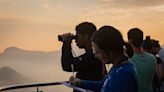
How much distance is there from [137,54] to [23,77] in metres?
103

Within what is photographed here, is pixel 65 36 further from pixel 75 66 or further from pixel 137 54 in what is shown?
pixel 137 54

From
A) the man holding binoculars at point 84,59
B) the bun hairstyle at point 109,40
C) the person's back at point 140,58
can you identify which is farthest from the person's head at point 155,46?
the bun hairstyle at point 109,40

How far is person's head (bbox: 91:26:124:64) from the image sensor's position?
3564mm

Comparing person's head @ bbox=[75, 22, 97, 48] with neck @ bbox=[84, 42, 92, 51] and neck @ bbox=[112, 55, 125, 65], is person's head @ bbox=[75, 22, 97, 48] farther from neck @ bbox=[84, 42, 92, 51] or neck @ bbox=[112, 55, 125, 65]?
neck @ bbox=[112, 55, 125, 65]

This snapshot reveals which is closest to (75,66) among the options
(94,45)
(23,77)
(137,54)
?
(137,54)

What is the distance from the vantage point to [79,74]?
16.3 feet

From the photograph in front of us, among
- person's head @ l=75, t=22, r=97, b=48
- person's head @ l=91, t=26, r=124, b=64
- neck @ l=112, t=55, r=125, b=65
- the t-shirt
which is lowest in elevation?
the t-shirt

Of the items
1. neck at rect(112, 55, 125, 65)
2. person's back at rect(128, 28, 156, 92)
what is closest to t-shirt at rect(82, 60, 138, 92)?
neck at rect(112, 55, 125, 65)

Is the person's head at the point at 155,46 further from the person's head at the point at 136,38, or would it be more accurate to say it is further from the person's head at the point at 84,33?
the person's head at the point at 84,33

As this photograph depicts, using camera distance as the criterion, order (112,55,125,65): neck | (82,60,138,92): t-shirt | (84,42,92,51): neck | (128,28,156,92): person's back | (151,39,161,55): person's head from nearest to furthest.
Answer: (82,60,138,92): t-shirt → (112,55,125,65): neck → (84,42,92,51): neck → (128,28,156,92): person's back → (151,39,161,55): person's head

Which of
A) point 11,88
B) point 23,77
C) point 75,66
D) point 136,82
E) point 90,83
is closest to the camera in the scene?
point 136,82

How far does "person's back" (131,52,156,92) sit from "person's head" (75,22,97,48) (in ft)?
1.54

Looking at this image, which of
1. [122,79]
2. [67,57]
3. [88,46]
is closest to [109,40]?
[122,79]

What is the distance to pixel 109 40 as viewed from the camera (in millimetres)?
3568
